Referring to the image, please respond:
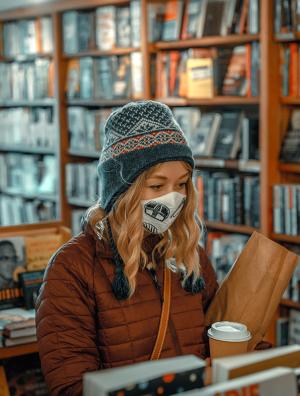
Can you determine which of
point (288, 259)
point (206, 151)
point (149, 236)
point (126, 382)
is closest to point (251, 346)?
point (288, 259)

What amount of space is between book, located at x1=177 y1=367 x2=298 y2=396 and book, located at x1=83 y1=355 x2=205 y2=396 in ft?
0.10

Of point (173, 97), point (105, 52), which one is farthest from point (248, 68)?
point (105, 52)

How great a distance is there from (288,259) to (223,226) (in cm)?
217

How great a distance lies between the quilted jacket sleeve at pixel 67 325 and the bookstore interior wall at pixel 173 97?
3.99ft

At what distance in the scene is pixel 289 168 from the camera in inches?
139

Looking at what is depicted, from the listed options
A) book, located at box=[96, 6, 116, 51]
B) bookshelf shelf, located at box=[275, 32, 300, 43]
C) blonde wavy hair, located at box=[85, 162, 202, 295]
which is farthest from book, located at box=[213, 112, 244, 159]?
blonde wavy hair, located at box=[85, 162, 202, 295]

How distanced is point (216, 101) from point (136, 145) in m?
2.34

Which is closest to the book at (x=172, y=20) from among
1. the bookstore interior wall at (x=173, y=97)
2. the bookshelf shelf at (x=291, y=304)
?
the bookstore interior wall at (x=173, y=97)

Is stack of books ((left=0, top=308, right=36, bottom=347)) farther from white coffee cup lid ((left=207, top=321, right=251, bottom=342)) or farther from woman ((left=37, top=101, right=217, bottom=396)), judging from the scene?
white coffee cup lid ((left=207, top=321, right=251, bottom=342))

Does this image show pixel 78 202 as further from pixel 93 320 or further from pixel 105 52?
pixel 93 320

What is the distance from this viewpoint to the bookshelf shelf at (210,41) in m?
3.69

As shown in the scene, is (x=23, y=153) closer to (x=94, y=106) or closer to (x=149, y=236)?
(x=94, y=106)

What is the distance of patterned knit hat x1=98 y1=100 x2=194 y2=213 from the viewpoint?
1646mm

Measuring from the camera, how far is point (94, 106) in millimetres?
5090
